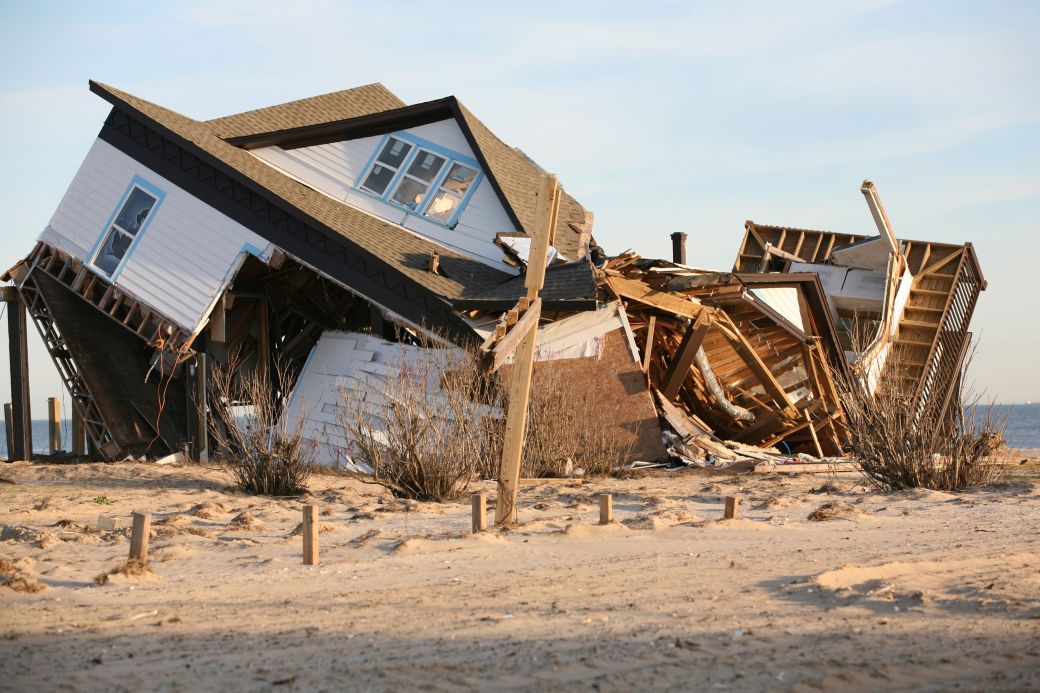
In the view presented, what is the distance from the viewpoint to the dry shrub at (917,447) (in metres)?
14.4

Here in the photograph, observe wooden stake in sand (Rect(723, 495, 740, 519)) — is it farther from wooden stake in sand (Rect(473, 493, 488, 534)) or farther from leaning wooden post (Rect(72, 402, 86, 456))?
leaning wooden post (Rect(72, 402, 86, 456))

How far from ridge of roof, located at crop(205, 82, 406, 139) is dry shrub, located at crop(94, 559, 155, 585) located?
46.6 ft

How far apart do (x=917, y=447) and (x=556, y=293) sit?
5963 millimetres

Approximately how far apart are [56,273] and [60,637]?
15419 millimetres

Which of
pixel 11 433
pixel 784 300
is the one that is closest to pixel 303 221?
pixel 11 433

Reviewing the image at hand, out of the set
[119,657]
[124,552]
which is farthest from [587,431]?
[119,657]

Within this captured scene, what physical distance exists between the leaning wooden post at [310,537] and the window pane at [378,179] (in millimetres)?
13300

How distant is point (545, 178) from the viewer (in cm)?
1099

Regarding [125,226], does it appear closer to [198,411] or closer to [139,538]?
[198,411]

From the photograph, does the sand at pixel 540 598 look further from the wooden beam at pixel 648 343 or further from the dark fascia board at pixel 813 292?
→ the dark fascia board at pixel 813 292

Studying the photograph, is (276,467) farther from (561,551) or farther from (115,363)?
(115,363)

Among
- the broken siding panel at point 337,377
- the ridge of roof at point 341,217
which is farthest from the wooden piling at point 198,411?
the ridge of roof at point 341,217

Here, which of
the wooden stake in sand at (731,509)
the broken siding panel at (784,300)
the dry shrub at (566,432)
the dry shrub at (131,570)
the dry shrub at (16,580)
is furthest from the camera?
the broken siding panel at (784,300)

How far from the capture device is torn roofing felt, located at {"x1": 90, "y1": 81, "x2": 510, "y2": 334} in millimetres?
18625
